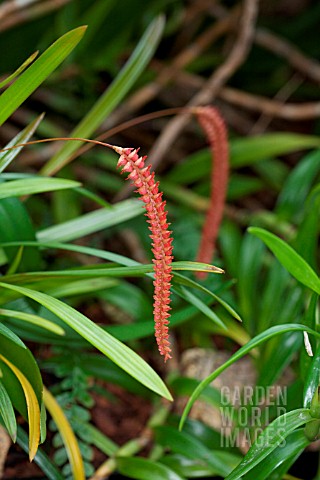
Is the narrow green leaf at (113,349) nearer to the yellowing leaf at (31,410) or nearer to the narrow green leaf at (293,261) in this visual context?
the yellowing leaf at (31,410)

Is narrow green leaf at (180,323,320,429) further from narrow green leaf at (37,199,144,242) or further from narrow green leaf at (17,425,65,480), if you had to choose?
narrow green leaf at (37,199,144,242)

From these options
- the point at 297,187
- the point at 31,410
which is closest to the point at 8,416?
the point at 31,410

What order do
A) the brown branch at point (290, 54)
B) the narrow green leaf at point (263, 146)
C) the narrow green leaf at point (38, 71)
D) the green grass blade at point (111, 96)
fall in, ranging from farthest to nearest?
the brown branch at point (290, 54) < the narrow green leaf at point (263, 146) < the green grass blade at point (111, 96) < the narrow green leaf at point (38, 71)

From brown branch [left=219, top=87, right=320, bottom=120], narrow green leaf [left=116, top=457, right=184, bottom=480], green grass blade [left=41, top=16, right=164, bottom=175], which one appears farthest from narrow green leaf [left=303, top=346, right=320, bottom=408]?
brown branch [left=219, top=87, right=320, bottom=120]

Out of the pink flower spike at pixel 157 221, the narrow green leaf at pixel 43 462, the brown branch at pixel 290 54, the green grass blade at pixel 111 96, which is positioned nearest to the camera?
the pink flower spike at pixel 157 221

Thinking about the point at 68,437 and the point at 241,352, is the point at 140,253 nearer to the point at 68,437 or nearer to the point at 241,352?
the point at 68,437

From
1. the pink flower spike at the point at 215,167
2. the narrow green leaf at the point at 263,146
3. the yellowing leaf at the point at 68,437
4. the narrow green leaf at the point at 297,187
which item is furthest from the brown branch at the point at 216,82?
the yellowing leaf at the point at 68,437
